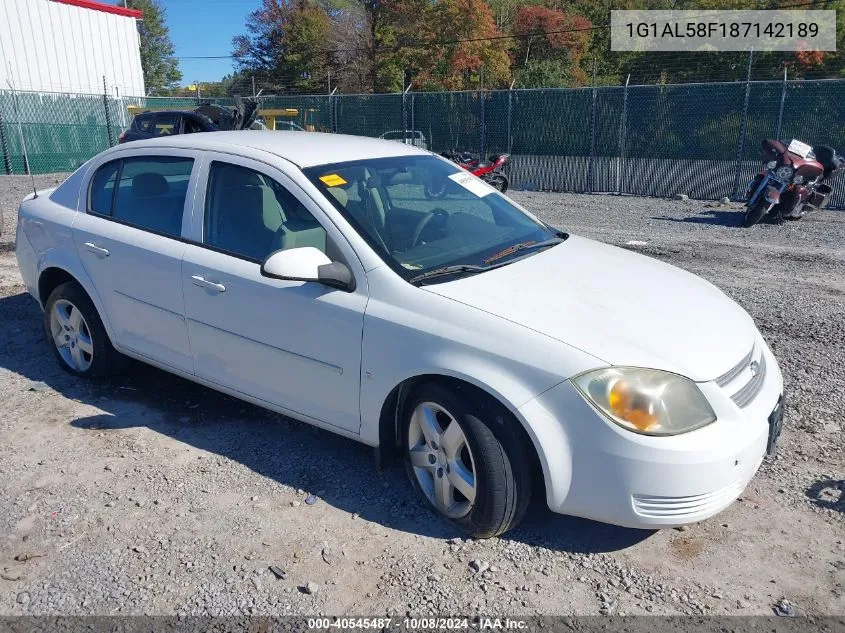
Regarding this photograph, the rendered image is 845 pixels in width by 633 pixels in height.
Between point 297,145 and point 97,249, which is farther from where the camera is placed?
point 97,249

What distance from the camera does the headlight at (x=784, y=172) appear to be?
11086 millimetres

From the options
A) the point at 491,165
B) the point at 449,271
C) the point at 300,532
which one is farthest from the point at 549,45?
the point at 300,532

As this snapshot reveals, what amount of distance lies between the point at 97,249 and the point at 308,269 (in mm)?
1894

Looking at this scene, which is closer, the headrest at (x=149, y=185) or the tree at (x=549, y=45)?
the headrest at (x=149, y=185)

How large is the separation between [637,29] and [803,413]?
33621 mm

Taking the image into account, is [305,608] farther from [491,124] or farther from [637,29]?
[637,29]

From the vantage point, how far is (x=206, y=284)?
3.87m

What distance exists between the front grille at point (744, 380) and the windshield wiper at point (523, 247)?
120cm

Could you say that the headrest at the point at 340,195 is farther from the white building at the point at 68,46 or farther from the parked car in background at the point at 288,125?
the white building at the point at 68,46

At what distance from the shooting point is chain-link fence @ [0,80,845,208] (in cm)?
1390

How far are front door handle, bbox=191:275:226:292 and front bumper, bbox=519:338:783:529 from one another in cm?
179

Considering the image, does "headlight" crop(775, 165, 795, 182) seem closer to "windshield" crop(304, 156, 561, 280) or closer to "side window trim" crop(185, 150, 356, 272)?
"windshield" crop(304, 156, 561, 280)

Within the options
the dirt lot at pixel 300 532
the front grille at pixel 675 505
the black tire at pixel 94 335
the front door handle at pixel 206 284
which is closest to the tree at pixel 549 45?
the black tire at pixel 94 335

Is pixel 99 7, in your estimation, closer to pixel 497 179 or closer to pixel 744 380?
pixel 497 179
